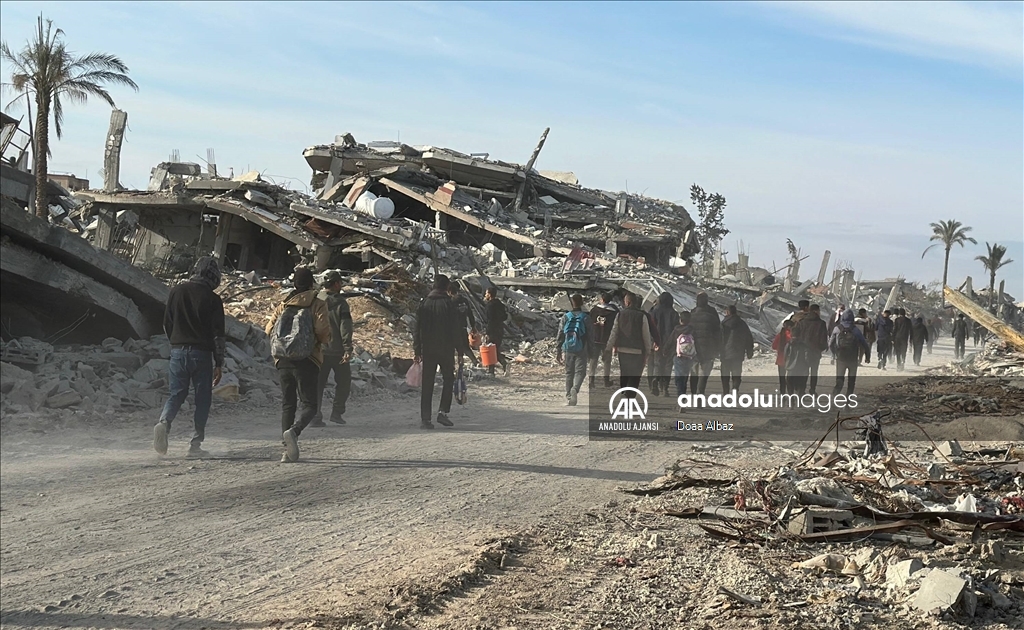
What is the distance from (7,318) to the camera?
39.4ft

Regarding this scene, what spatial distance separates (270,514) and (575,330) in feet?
23.7

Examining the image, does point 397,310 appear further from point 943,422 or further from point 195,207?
point 943,422

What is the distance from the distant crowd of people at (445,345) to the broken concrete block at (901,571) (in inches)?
191

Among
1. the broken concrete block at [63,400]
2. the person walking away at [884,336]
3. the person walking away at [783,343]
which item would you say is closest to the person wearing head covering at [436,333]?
the broken concrete block at [63,400]

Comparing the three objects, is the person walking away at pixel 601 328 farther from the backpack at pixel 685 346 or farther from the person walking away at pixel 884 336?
the person walking away at pixel 884 336

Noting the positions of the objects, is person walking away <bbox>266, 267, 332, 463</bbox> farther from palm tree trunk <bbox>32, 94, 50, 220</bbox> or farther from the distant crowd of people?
palm tree trunk <bbox>32, 94, 50, 220</bbox>

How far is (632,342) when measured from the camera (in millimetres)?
12164

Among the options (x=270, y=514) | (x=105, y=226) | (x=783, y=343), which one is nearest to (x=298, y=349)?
(x=270, y=514)

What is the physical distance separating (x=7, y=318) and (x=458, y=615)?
33.0ft

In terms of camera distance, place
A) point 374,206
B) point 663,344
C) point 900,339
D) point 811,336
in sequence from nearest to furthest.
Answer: point 811,336 < point 663,344 < point 900,339 < point 374,206

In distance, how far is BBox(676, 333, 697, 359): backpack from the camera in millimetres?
12422

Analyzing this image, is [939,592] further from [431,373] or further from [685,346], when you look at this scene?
[685,346]

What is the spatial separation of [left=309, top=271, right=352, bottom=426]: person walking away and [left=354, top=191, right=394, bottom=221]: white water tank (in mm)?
17517

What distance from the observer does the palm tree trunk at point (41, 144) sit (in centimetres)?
2694
